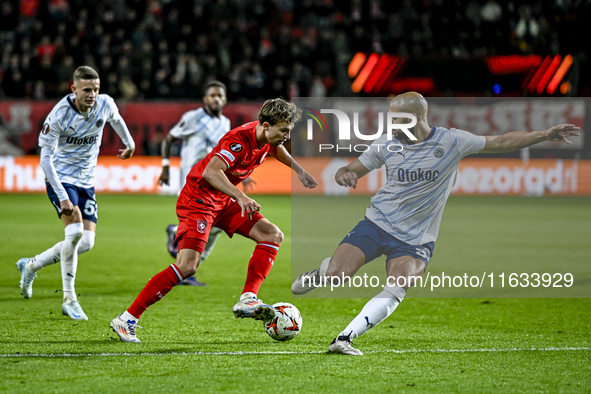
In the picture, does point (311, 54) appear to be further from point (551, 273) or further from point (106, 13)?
point (551, 273)

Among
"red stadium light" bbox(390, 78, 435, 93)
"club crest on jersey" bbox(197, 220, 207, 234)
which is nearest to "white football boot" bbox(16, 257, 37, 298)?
"club crest on jersey" bbox(197, 220, 207, 234)

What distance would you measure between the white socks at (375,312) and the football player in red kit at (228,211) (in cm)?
60

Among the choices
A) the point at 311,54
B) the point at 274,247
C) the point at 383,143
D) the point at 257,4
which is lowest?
the point at 274,247

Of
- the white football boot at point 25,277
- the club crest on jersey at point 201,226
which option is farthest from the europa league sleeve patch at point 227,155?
the white football boot at point 25,277

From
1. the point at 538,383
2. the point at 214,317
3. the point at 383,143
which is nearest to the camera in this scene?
the point at 538,383

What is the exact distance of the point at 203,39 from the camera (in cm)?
2253

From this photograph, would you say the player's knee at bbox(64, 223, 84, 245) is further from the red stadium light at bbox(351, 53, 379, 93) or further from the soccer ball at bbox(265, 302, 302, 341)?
the red stadium light at bbox(351, 53, 379, 93)

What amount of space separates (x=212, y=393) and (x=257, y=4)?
2125 cm

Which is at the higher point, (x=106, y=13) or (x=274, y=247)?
(x=106, y=13)

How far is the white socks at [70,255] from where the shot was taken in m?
6.34

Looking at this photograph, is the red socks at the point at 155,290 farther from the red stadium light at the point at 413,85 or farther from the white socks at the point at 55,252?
the red stadium light at the point at 413,85

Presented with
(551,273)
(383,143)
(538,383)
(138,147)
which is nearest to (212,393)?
(538,383)

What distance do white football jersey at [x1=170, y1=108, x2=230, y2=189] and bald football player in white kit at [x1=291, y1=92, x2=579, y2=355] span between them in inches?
133

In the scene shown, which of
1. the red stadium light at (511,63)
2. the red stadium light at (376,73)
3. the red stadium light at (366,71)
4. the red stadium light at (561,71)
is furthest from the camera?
the red stadium light at (366,71)
